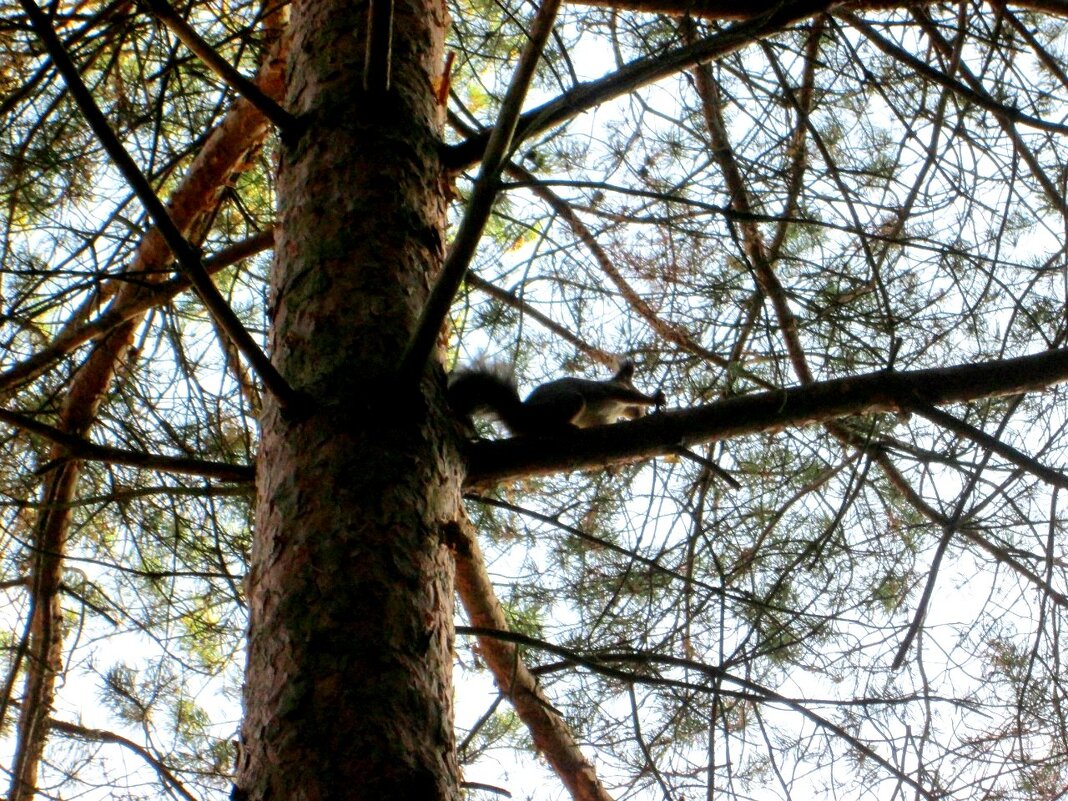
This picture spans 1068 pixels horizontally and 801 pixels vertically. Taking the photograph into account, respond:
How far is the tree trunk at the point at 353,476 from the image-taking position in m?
1.01

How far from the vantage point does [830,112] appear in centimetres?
291

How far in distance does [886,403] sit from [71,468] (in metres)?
1.81

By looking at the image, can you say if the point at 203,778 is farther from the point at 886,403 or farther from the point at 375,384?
the point at 886,403

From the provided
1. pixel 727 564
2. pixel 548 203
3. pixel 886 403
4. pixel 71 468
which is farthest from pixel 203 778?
pixel 886 403

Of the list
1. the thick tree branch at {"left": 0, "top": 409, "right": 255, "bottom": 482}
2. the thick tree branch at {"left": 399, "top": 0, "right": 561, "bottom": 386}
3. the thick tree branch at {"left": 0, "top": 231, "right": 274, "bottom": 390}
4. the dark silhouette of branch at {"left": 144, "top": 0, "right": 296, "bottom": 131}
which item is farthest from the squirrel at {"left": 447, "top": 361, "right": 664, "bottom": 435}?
the thick tree branch at {"left": 399, "top": 0, "right": 561, "bottom": 386}

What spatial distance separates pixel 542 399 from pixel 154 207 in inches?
66.0

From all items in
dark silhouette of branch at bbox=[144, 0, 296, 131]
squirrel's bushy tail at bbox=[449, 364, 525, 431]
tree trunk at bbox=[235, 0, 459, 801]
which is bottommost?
tree trunk at bbox=[235, 0, 459, 801]

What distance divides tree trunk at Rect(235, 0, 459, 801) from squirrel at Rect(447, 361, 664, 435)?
2.96 feet

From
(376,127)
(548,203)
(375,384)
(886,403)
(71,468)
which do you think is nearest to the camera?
(375,384)

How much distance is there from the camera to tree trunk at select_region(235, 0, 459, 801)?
101 centimetres

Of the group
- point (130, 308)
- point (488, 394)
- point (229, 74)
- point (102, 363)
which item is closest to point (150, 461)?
point (229, 74)

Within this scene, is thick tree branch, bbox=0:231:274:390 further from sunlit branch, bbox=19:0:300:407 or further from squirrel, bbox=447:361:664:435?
sunlit branch, bbox=19:0:300:407

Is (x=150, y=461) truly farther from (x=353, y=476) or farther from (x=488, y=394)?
(x=488, y=394)

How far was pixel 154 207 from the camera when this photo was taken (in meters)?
1.14
